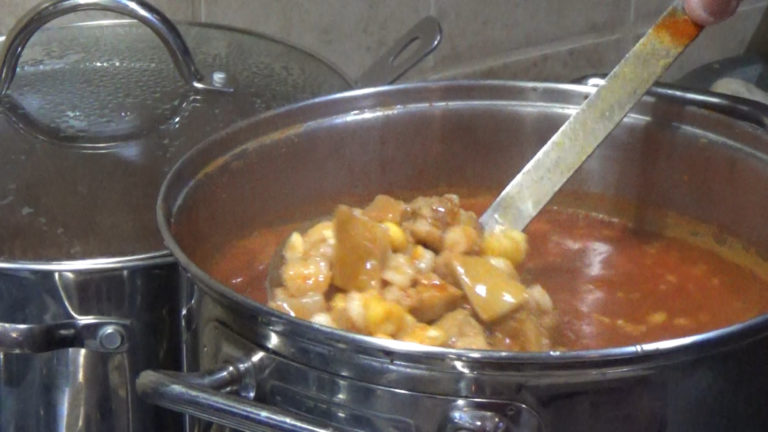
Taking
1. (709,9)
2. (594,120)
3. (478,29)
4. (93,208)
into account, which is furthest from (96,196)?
(478,29)

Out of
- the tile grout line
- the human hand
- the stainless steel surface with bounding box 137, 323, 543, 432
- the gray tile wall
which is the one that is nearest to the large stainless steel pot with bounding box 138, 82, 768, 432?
the stainless steel surface with bounding box 137, 323, 543, 432

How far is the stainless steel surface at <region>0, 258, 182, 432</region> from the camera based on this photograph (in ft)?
2.68

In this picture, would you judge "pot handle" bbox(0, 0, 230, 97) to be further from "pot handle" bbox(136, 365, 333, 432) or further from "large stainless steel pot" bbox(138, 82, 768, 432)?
"pot handle" bbox(136, 365, 333, 432)

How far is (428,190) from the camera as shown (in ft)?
3.58

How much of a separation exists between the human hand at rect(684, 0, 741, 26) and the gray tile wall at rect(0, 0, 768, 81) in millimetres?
518

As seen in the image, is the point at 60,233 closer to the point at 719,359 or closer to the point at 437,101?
the point at 437,101

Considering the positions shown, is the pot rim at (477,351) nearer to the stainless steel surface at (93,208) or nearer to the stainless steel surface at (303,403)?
the stainless steel surface at (303,403)

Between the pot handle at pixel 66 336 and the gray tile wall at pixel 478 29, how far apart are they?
45cm

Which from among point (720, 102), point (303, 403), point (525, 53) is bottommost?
point (303, 403)

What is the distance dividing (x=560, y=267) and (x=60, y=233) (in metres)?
0.48

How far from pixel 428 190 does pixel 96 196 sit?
1.20ft

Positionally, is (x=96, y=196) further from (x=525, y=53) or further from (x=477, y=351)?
(x=525, y=53)

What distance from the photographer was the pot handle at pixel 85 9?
0.91 metres

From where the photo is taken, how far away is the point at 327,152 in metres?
1.01
